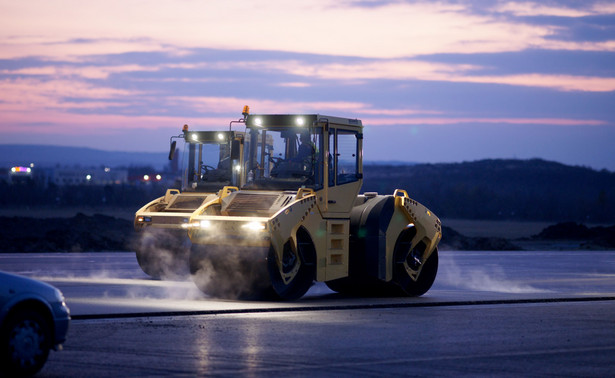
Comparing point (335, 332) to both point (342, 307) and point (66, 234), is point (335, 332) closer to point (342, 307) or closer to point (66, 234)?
point (342, 307)

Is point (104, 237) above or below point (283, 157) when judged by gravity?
below

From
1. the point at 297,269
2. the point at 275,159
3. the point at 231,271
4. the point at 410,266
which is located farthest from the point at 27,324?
the point at 410,266

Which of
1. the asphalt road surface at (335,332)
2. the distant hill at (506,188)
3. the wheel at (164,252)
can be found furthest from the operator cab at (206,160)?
the distant hill at (506,188)

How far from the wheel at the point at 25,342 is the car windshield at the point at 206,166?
1541 cm

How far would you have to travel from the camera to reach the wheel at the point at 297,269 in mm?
18266

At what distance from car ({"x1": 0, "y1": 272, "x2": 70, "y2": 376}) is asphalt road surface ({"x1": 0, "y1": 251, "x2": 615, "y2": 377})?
0.26 meters

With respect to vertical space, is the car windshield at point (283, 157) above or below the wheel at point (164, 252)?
above

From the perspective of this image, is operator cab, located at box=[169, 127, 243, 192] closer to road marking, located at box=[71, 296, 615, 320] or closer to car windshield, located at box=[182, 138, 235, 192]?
car windshield, located at box=[182, 138, 235, 192]

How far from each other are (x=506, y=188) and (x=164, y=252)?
139 metres

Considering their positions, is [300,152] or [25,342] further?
[300,152]

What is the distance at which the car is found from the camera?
10.3 m

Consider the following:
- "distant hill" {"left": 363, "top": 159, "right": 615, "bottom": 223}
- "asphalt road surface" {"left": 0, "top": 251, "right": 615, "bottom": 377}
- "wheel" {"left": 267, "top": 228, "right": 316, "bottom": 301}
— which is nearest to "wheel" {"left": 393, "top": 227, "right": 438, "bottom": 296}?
"asphalt road surface" {"left": 0, "top": 251, "right": 615, "bottom": 377}

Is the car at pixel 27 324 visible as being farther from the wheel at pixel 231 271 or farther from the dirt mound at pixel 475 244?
the dirt mound at pixel 475 244

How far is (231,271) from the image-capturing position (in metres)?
18.3
